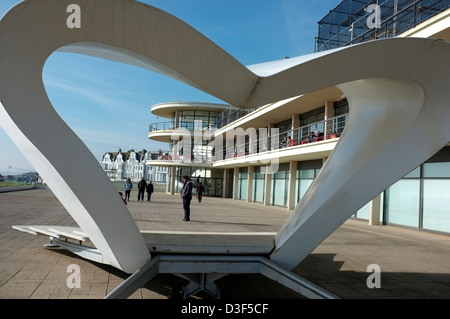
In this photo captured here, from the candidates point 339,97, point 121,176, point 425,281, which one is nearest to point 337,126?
point 339,97

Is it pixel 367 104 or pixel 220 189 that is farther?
pixel 220 189

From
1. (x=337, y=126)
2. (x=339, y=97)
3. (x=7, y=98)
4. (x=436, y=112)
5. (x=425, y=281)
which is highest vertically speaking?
(x=339, y=97)

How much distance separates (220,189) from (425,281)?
112 ft

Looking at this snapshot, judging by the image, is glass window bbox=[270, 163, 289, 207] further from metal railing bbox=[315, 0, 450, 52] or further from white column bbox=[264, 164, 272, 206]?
metal railing bbox=[315, 0, 450, 52]

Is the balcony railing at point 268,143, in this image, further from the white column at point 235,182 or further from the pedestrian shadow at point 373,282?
the pedestrian shadow at point 373,282

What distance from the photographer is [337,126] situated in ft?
63.3

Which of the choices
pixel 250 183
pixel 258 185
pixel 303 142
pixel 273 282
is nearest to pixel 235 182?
pixel 250 183

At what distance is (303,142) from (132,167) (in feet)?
337

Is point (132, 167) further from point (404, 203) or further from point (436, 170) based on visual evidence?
point (436, 170)

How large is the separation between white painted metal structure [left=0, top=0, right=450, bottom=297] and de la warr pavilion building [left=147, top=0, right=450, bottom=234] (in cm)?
710

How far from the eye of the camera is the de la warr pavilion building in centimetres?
1398

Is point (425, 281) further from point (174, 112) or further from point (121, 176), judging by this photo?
point (121, 176)

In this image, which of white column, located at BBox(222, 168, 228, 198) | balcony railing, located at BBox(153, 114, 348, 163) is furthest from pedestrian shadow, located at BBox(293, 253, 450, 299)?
white column, located at BBox(222, 168, 228, 198)

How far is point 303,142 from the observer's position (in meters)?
20.5
